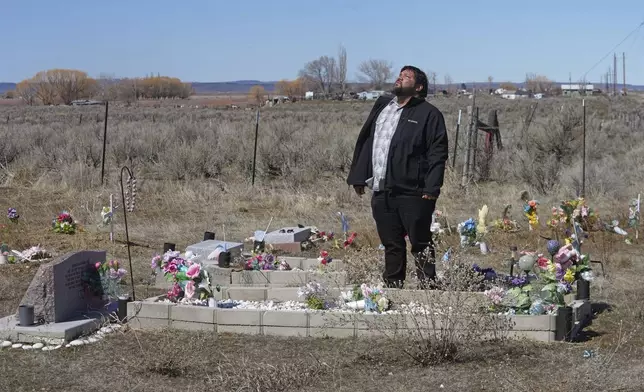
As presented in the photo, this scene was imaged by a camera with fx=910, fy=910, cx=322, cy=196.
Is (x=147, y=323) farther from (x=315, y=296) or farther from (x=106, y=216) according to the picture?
(x=106, y=216)

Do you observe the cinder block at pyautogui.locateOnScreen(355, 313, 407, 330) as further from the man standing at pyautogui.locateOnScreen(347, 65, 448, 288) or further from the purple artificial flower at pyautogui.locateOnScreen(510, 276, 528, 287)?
the purple artificial flower at pyautogui.locateOnScreen(510, 276, 528, 287)

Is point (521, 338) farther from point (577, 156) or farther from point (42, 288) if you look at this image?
point (577, 156)

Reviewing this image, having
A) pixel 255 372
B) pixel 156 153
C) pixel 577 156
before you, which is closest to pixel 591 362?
pixel 255 372

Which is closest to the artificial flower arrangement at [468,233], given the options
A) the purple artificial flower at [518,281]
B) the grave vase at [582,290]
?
the purple artificial flower at [518,281]

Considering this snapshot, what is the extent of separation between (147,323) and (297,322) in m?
1.10

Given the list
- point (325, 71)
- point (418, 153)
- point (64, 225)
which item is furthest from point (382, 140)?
point (325, 71)

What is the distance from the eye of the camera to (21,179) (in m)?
16.7

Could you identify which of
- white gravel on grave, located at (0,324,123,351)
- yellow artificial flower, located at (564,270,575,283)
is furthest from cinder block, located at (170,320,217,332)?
yellow artificial flower, located at (564,270,575,283)

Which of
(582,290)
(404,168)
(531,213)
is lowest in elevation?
(582,290)

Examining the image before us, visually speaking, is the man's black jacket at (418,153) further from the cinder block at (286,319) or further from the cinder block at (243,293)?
the cinder block at (243,293)

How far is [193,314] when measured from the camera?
6449 millimetres

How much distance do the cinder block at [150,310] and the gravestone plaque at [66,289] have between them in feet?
1.57

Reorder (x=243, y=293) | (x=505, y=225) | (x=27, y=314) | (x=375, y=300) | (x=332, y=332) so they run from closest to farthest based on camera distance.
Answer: (x=332, y=332) < (x=27, y=314) < (x=375, y=300) < (x=243, y=293) < (x=505, y=225)

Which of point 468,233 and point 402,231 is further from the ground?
point 402,231
